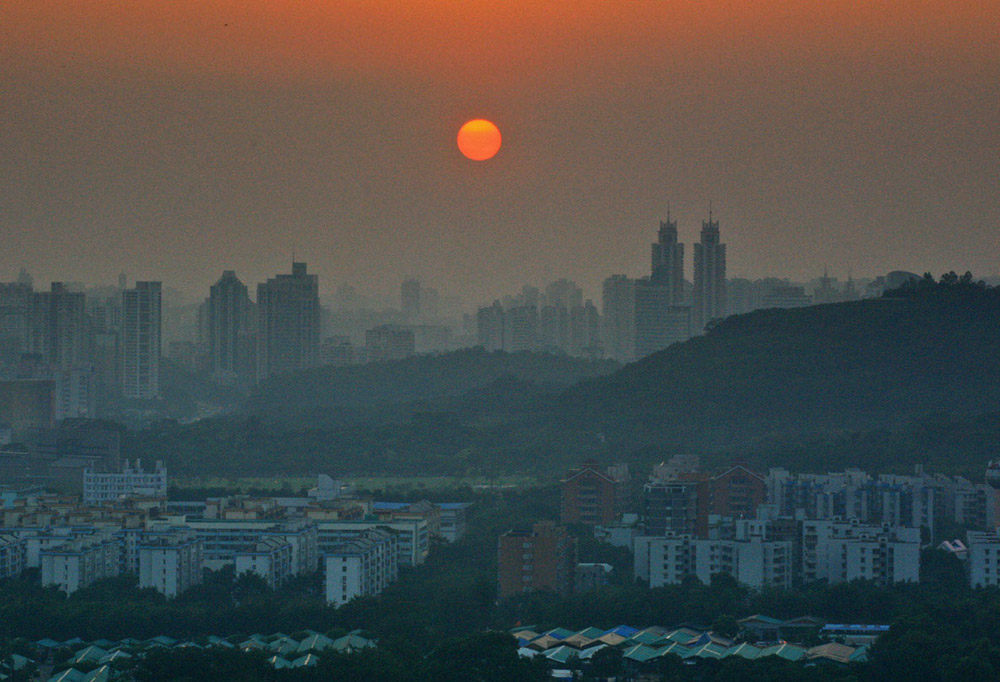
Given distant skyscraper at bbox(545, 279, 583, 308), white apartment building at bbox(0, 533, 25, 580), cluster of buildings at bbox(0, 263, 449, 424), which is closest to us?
white apartment building at bbox(0, 533, 25, 580)

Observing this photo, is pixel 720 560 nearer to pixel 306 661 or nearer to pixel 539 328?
pixel 306 661

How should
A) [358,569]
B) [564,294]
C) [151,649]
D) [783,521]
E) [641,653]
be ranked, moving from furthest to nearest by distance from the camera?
[564,294]
[783,521]
[358,569]
[641,653]
[151,649]

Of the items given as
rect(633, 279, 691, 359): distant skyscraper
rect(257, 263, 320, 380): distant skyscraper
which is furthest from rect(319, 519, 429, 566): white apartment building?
rect(257, 263, 320, 380): distant skyscraper

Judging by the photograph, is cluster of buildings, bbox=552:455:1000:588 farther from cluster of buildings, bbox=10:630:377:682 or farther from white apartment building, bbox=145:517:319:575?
cluster of buildings, bbox=10:630:377:682

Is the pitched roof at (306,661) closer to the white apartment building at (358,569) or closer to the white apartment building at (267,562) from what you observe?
the white apartment building at (358,569)

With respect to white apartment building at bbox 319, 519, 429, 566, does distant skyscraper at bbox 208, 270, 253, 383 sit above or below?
above

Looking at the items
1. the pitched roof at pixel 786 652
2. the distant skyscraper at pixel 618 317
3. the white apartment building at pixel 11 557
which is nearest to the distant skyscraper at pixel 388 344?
the distant skyscraper at pixel 618 317

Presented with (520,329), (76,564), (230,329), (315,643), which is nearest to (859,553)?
(315,643)
